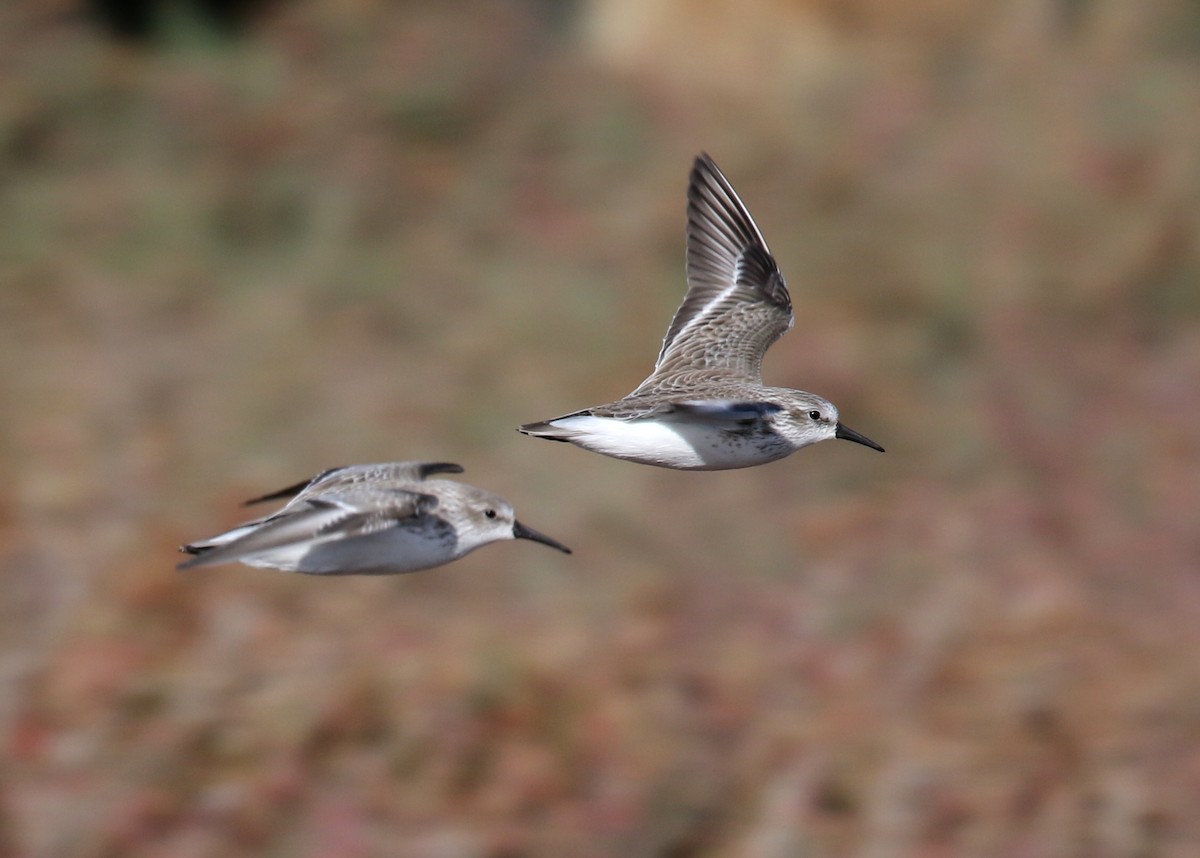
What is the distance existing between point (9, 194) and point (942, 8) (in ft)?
25.0

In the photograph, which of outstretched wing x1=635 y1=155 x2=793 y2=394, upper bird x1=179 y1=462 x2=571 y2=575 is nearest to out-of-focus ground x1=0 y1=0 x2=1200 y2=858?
outstretched wing x1=635 y1=155 x2=793 y2=394

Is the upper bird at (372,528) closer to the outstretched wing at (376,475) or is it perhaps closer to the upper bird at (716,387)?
the outstretched wing at (376,475)

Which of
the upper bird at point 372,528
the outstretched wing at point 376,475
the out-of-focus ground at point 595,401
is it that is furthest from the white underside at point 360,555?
the out-of-focus ground at point 595,401

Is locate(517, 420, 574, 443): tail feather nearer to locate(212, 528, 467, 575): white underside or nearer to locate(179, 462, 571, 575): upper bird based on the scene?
locate(179, 462, 571, 575): upper bird

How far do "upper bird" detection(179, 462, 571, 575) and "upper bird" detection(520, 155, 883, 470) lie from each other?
0.32 m

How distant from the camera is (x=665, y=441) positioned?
5.00 meters

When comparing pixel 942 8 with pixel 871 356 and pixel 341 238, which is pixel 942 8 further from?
pixel 341 238

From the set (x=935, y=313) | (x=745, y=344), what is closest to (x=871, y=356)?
(x=935, y=313)

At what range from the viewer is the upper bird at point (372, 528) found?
4281mm

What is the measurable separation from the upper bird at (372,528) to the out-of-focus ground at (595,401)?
504 centimetres

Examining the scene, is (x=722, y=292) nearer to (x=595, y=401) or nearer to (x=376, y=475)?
(x=376, y=475)

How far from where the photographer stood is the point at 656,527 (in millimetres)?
11203

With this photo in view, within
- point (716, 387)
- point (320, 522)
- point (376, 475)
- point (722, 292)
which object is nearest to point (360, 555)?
point (320, 522)

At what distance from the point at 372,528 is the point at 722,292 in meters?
2.40
